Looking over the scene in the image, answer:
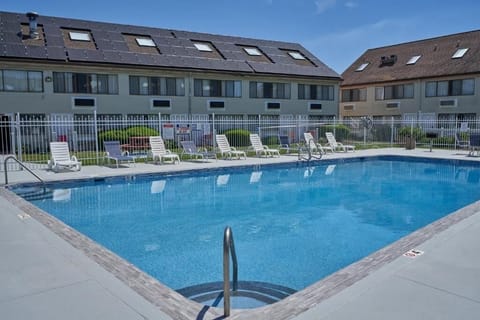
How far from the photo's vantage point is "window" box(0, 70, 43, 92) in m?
20.0

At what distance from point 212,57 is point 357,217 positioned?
2025 cm

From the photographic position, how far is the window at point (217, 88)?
83.6 feet

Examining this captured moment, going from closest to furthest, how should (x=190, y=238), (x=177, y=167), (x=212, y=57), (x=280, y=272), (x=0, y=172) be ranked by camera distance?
(x=280, y=272) → (x=190, y=238) → (x=0, y=172) → (x=177, y=167) → (x=212, y=57)

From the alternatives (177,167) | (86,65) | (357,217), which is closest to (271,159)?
(177,167)

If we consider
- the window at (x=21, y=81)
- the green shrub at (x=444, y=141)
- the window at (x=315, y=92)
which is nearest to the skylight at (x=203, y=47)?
the window at (x=315, y=92)

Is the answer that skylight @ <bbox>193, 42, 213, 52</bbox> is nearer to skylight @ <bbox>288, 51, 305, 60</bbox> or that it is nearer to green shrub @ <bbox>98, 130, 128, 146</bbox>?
skylight @ <bbox>288, 51, 305, 60</bbox>

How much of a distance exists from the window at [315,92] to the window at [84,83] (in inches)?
527

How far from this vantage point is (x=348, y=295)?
3770mm

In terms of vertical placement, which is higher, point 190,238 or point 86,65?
point 86,65

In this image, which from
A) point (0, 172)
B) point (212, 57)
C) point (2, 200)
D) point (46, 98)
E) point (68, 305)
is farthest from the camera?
point (212, 57)

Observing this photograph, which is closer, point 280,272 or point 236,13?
point 280,272

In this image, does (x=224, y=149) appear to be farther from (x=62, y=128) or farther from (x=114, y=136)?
(x=62, y=128)

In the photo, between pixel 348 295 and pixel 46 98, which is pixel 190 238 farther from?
pixel 46 98

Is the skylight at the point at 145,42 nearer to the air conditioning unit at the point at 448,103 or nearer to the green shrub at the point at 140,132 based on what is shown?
the green shrub at the point at 140,132
